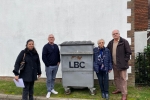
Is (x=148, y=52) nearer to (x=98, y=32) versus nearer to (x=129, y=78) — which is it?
(x=129, y=78)

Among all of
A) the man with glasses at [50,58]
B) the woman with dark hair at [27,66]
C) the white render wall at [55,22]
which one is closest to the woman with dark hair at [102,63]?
the man with glasses at [50,58]

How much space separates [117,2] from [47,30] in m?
2.57

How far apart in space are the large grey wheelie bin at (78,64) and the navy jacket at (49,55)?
0.73ft

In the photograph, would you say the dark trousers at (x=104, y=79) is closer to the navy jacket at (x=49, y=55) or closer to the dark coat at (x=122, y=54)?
the dark coat at (x=122, y=54)

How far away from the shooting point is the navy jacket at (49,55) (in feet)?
18.4

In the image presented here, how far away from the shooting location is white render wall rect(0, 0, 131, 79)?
6.68 metres

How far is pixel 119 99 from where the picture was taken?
5480 mm

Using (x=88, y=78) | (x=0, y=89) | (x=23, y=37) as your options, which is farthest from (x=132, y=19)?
(x=0, y=89)

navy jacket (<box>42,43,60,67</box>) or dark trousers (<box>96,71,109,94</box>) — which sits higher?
navy jacket (<box>42,43,60,67</box>)

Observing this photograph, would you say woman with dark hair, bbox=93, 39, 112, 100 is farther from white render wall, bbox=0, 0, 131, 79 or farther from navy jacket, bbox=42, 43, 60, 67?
white render wall, bbox=0, 0, 131, 79

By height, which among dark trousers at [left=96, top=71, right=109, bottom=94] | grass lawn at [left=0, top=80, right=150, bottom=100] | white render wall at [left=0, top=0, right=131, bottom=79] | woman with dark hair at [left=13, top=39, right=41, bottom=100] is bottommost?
grass lawn at [left=0, top=80, right=150, bottom=100]

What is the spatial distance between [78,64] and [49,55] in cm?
84

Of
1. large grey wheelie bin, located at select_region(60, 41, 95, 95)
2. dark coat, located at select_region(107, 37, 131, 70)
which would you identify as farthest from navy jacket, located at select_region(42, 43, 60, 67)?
dark coat, located at select_region(107, 37, 131, 70)

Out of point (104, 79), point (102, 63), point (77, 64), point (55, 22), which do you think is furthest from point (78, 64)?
point (55, 22)
